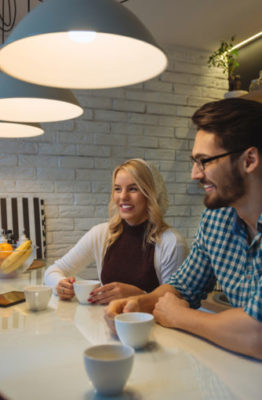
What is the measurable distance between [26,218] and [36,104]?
1478 millimetres

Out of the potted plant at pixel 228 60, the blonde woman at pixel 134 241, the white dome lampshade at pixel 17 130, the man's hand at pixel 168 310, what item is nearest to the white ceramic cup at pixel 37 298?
the man's hand at pixel 168 310

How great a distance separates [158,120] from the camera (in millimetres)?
3473

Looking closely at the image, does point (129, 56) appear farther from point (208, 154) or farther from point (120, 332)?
point (120, 332)

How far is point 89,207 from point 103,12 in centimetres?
240

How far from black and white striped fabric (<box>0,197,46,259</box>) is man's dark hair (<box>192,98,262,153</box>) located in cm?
205

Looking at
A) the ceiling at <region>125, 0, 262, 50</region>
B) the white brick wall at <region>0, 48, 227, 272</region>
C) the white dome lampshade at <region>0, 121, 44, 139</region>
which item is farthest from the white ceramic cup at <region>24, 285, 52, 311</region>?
the ceiling at <region>125, 0, 262, 50</region>

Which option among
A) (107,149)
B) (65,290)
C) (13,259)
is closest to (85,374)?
(65,290)

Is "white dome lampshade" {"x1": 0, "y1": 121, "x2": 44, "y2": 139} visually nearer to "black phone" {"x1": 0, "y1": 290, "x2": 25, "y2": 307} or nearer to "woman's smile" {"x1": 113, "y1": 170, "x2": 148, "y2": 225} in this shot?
"woman's smile" {"x1": 113, "y1": 170, "x2": 148, "y2": 225}

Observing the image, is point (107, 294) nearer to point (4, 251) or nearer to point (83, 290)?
point (83, 290)

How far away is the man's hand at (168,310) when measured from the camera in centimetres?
106

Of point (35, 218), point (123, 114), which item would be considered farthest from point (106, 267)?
point (123, 114)

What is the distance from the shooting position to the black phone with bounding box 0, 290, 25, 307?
1309 mm

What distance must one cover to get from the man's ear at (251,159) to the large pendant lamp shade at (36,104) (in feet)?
2.26

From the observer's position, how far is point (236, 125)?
4.00 feet
